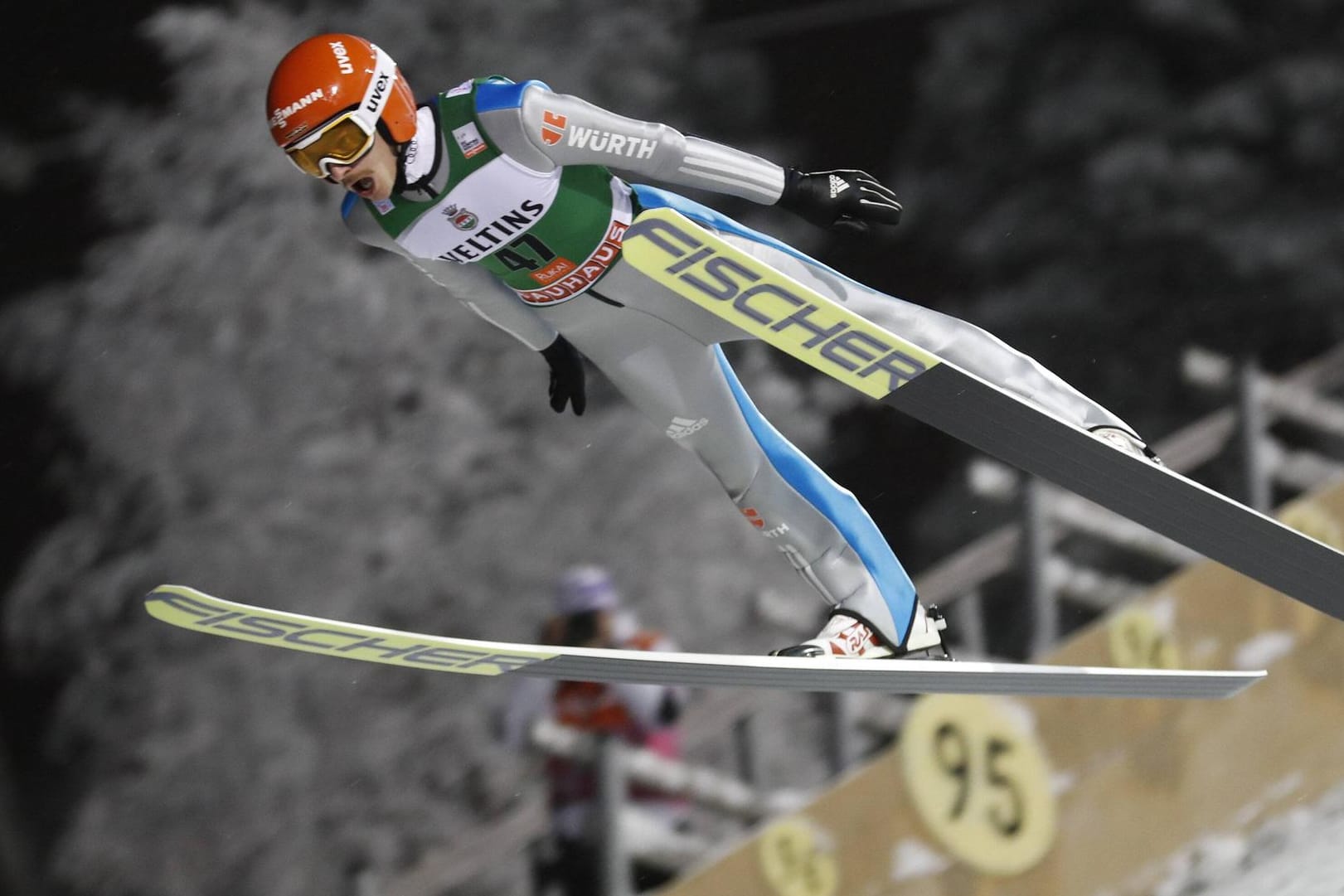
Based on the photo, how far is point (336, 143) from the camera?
266 cm

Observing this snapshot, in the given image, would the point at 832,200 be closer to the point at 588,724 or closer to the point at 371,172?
the point at 371,172

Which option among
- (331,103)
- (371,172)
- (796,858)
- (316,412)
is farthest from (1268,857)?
(316,412)

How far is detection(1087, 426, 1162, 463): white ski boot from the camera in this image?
2957 mm

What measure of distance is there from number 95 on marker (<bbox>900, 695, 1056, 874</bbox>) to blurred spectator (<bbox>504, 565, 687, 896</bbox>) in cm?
67

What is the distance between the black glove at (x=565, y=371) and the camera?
10.7 feet

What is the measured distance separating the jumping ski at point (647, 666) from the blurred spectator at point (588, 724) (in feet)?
3.88

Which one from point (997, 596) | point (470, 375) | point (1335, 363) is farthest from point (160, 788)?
point (1335, 363)

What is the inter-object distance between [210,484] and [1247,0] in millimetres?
5498

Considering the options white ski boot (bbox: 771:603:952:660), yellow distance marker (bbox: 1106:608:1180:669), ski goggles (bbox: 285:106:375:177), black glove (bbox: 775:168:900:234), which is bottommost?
yellow distance marker (bbox: 1106:608:1180:669)

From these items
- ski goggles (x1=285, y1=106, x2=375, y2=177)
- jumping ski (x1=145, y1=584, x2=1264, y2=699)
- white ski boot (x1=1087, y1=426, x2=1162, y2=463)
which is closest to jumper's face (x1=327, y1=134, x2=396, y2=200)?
ski goggles (x1=285, y1=106, x2=375, y2=177)

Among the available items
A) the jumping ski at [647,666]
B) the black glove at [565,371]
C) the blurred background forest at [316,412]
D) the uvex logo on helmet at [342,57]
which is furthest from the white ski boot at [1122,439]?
the blurred background forest at [316,412]

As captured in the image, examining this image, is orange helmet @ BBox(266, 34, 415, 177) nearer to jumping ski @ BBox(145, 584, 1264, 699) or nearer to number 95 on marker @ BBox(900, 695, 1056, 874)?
jumping ski @ BBox(145, 584, 1264, 699)

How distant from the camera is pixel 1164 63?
29.0 feet

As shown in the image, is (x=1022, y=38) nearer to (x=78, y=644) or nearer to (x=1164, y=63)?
(x=1164, y=63)
